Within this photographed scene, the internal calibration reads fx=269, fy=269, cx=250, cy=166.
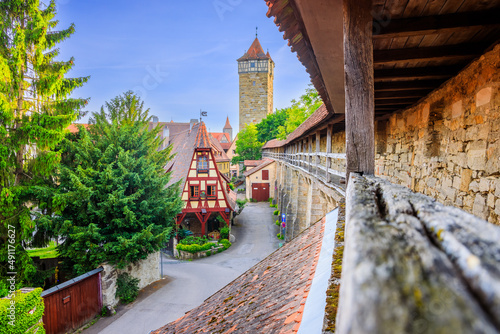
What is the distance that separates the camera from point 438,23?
2.14m

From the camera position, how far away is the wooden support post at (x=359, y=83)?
203 cm

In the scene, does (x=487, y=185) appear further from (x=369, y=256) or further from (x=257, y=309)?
(x=369, y=256)

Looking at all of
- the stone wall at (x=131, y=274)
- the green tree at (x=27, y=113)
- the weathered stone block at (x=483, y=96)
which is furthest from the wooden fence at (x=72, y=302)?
the weathered stone block at (x=483, y=96)

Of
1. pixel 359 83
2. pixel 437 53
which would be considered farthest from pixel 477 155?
pixel 359 83

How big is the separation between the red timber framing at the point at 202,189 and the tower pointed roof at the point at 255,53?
132 ft

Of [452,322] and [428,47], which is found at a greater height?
[428,47]

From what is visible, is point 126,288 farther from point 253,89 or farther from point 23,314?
point 253,89

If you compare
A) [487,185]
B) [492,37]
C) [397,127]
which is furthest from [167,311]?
[492,37]

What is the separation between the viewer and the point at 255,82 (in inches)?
2051

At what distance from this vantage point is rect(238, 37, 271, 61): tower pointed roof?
51.7 metres

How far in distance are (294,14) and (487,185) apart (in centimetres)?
236

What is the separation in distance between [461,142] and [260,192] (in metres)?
27.9

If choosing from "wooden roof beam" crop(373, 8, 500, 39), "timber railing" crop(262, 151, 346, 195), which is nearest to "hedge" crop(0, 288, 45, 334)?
"timber railing" crop(262, 151, 346, 195)

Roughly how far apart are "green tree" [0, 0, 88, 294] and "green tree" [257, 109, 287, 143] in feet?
98.7
